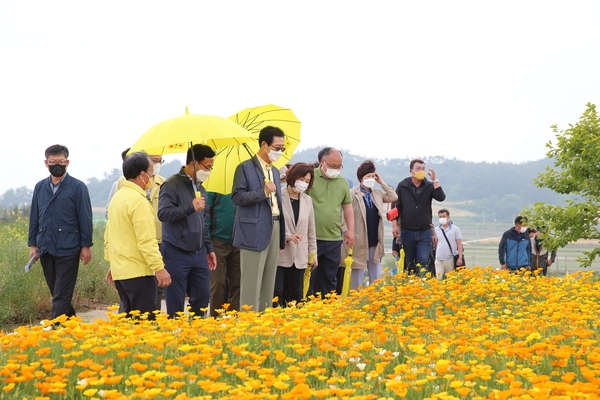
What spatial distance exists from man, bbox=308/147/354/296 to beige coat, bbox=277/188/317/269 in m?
0.31

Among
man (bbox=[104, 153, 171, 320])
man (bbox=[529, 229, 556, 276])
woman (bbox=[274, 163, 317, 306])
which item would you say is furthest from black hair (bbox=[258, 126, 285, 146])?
man (bbox=[529, 229, 556, 276])

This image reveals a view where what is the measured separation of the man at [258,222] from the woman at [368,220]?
2.36 metres

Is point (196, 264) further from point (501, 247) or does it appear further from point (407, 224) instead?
point (501, 247)

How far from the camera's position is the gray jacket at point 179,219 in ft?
25.5

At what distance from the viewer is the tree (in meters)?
15.0

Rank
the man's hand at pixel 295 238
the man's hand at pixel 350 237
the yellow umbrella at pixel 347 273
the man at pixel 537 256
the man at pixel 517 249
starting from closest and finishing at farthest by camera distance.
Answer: the man's hand at pixel 295 238 → the man's hand at pixel 350 237 → the yellow umbrella at pixel 347 273 → the man at pixel 517 249 → the man at pixel 537 256

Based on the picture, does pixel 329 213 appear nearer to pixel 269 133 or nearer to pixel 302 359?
pixel 269 133

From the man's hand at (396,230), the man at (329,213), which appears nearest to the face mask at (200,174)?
the man at (329,213)

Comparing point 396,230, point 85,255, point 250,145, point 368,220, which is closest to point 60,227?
point 85,255

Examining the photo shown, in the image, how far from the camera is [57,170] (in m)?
8.71

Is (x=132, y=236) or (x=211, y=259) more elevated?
(x=132, y=236)

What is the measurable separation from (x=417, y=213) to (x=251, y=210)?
Answer: 155 inches

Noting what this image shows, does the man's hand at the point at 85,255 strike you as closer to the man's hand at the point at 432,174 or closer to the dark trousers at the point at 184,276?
the dark trousers at the point at 184,276

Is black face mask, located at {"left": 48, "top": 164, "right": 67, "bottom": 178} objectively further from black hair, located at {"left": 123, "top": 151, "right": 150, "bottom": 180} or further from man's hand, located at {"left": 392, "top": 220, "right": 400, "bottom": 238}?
man's hand, located at {"left": 392, "top": 220, "right": 400, "bottom": 238}
